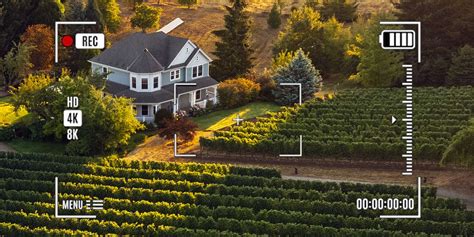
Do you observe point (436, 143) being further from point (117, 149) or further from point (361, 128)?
point (117, 149)

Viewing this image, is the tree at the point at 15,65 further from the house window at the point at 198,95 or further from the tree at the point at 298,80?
the tree at the point at 298,80

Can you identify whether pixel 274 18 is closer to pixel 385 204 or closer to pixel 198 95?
pixel 198 95

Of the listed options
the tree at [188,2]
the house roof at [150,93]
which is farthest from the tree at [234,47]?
the tree at [188,2]

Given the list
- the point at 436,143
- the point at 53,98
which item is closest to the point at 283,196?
the point at 436,143

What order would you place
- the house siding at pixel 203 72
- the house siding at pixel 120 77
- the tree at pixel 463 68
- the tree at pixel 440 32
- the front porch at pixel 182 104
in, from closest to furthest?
the front porch at pixel 182 104, the house siding at pixel 120 77, the house siding at pixel 203 72, the tree at pixel 463 68, the tree at pixel 440 32

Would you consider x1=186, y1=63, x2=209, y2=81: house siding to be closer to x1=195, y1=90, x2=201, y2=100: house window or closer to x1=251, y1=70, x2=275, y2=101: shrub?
x1=195, y1=90, x2=201, y2=100: house window

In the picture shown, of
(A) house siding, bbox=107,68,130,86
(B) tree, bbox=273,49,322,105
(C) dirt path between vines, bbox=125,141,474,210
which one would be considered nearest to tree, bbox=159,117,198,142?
(C) dirt path between vines, bbox=125,141,474,210
